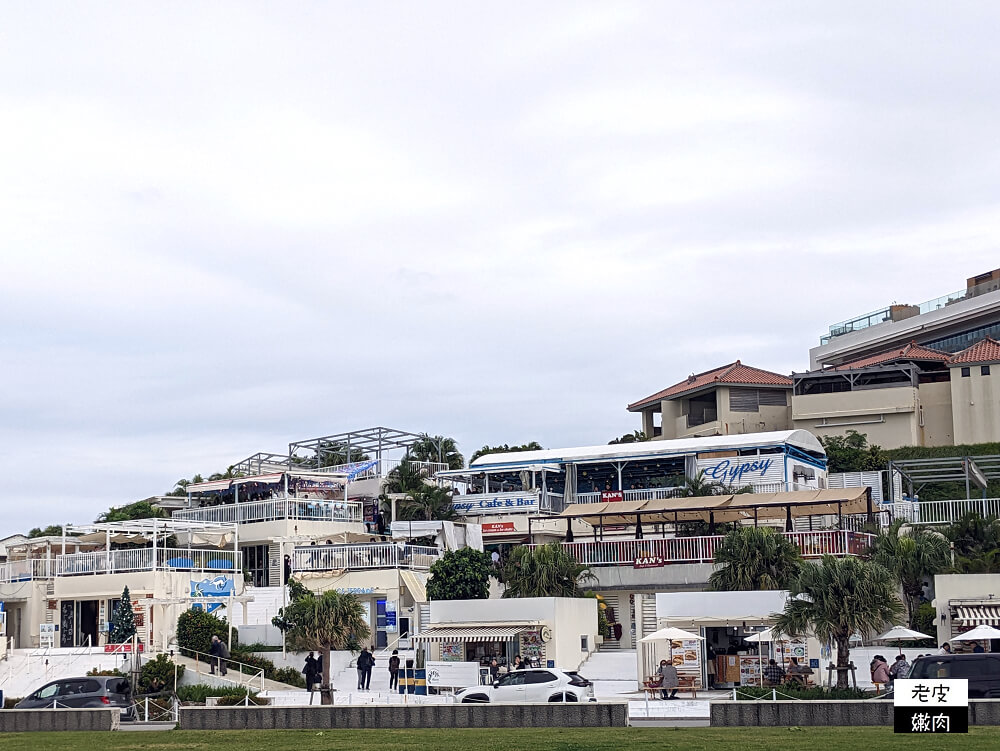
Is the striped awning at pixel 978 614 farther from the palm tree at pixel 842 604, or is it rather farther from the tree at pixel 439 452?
the tree at pixel 439 452

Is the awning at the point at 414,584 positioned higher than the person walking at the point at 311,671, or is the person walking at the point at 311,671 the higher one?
the awning at the point at 414,584

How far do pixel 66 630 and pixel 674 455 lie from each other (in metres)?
25.1

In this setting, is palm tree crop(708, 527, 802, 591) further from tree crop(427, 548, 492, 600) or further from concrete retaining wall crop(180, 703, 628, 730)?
concrete retaining wall crop(180, 703, 628, 730)

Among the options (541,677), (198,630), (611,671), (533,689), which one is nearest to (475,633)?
(611,671)

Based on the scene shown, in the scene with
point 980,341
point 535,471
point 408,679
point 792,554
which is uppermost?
point 980,341

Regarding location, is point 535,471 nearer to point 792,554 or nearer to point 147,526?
point 147,526

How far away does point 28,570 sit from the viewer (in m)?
49.2

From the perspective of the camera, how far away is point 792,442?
183 ft

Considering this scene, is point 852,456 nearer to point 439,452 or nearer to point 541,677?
point 439,452

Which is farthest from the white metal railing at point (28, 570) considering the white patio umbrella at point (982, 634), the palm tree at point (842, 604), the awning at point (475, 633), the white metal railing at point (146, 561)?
the white patio umbrella at point (982, 634)

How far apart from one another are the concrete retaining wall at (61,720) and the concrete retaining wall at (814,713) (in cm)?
1196

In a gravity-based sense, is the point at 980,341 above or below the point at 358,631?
above

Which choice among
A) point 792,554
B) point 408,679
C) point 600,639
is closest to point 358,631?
point 408,679

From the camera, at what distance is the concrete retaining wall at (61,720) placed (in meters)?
26.9
